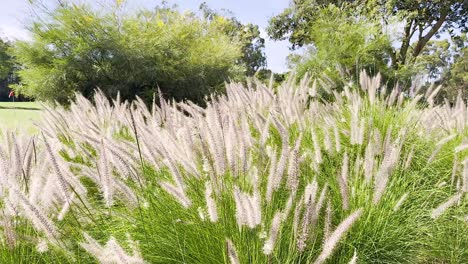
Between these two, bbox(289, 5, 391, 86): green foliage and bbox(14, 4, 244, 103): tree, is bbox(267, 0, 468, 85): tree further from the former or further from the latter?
bbox(14, 4, 244, 103): tree

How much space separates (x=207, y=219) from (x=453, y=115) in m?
2.81

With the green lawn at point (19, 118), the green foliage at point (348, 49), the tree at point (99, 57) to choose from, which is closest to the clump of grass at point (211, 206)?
the green lawn at point (19, 118)

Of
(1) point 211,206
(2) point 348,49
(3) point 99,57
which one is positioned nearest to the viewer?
(1) point 211,206

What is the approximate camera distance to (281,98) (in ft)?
10.5

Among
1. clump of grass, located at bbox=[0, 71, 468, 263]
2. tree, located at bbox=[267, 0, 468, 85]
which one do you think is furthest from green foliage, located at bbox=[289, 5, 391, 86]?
clump of grass, located at bbox=[0, 71, 468, 263]

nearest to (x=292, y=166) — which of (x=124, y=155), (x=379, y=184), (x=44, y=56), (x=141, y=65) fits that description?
(x=379, y=184)

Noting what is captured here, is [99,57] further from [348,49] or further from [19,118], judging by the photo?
[348,49]

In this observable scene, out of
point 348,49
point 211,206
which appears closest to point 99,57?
point 348,49

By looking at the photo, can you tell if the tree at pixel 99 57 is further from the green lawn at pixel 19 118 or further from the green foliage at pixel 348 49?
the green foliage at pixel 348 49

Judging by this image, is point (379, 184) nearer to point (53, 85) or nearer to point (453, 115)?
point (453, 115)

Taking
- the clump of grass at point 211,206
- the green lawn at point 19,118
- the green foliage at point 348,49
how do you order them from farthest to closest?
1. the green foliage at point 348,49
2. the green lawn at point 19,118
3. the clump of grass at point 211,206

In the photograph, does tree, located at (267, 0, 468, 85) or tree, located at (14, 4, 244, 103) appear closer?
tree, located at (14, 4, 244, 103)

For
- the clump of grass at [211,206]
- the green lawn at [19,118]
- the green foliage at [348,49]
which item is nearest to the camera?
the clump of grass at [211,206]

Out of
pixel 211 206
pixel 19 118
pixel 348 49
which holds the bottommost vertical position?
pixel 211 206
